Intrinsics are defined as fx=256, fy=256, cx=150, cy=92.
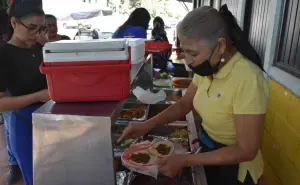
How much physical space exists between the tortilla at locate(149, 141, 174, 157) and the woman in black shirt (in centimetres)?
72

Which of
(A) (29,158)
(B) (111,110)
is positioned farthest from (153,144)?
(A) (29,158)

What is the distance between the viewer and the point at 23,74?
1698 millimetres

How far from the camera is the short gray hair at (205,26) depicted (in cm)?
107

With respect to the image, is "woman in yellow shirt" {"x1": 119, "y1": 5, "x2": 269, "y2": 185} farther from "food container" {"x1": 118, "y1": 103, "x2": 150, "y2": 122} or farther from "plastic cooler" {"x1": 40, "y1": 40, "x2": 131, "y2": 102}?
"food container" {"x1": 118, "y1": 103, "x2": 150, "y2": 122}

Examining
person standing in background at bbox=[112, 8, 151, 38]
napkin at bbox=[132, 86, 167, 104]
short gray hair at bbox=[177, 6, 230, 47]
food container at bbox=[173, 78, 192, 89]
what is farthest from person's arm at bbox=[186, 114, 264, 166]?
person standing in background at bbox=[112, 8, 151, 38]

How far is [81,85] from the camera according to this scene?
40.3 inches

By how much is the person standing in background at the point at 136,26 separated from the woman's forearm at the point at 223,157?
3.68 meters

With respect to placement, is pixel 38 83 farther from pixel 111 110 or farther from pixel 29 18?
pixel 111 110

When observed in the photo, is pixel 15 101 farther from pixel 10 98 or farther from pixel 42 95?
pixel 42 95

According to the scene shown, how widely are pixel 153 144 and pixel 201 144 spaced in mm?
289

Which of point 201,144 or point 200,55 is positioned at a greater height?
point 200,55

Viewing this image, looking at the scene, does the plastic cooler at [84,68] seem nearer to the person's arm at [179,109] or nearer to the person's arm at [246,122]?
the person's arm at [246,122]

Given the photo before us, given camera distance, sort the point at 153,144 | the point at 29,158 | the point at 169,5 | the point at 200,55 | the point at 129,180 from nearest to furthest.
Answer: the point at 200,55, the point at 129,180, the point at 153,144, the point at 29,158, the point at 169,5

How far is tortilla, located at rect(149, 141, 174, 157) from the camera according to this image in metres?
1.40
